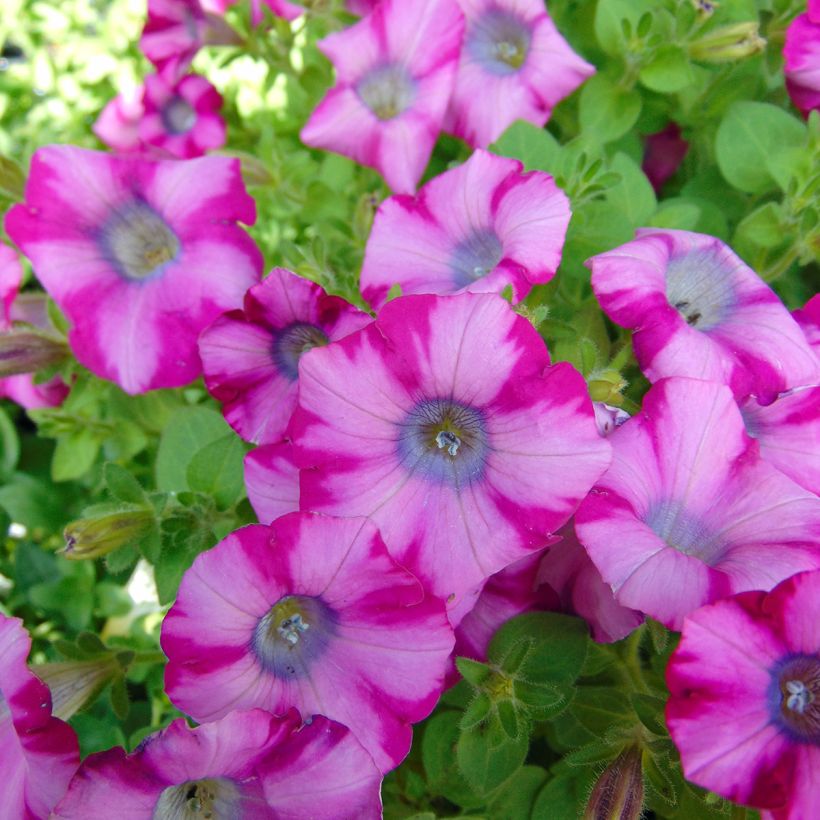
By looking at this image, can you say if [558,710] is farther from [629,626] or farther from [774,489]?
[774,489]

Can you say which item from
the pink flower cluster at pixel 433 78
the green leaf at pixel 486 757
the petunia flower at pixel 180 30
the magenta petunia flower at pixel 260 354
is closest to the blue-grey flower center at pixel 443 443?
the magenta petunia flower at pixel 260 354

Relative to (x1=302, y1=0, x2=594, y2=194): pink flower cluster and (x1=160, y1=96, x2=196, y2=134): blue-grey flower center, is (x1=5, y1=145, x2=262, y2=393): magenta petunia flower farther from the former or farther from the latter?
(x1=160, y1=96, x2=196, y2=134): blue-grey flower center

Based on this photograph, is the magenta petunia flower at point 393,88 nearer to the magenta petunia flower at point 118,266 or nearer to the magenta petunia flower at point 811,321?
the magenta petunia flower at point 118,266

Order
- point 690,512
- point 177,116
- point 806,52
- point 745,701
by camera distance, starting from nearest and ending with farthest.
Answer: point 745,701
point 690,512
point 806,52
point 177,116

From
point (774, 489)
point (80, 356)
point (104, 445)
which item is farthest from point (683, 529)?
point (104, 445)

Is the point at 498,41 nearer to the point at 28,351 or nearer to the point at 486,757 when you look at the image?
the point at 28,351

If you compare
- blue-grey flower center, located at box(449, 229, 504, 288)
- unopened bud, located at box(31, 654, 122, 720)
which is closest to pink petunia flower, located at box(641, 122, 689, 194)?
blue-grey flower center, located at box(449, 229, 504, 288)

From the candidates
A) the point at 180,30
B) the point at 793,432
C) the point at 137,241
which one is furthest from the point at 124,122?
the point at 793,432
